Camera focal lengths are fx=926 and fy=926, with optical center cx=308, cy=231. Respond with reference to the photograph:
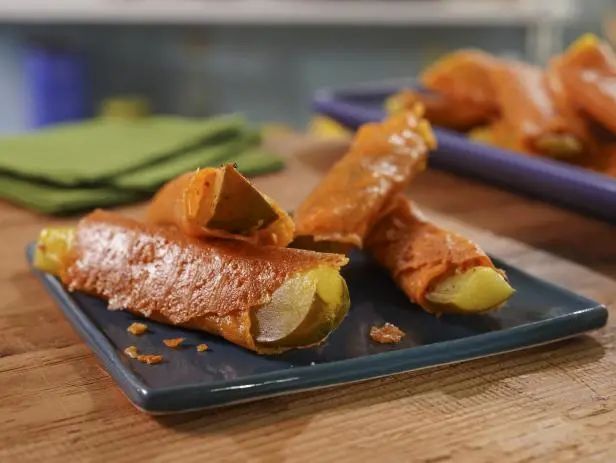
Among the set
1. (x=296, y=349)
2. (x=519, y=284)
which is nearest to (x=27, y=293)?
(x=296, y=349)

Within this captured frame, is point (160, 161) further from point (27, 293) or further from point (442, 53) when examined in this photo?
point (442, 53)

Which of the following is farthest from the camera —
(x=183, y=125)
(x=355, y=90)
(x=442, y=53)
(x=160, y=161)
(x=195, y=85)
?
(x=442, y=53)

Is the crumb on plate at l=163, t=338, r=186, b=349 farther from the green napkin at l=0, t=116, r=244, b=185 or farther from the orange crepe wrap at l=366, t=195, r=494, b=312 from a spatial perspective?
the green napkin at l=0, t=116, r=244, b=185

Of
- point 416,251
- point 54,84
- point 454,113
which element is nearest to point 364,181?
point 416,251

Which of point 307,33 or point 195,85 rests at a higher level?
point 307,33

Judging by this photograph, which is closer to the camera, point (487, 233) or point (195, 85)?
point (487, 233)

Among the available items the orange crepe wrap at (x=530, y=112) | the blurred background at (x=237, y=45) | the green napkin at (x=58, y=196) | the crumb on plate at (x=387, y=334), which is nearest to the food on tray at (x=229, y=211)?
the crumb on plate at (x=387, y=334)

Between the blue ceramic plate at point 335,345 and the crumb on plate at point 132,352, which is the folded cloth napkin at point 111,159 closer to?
the blue ceramic plate at point 335,345

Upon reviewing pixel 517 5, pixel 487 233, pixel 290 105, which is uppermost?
pixel 517 5
